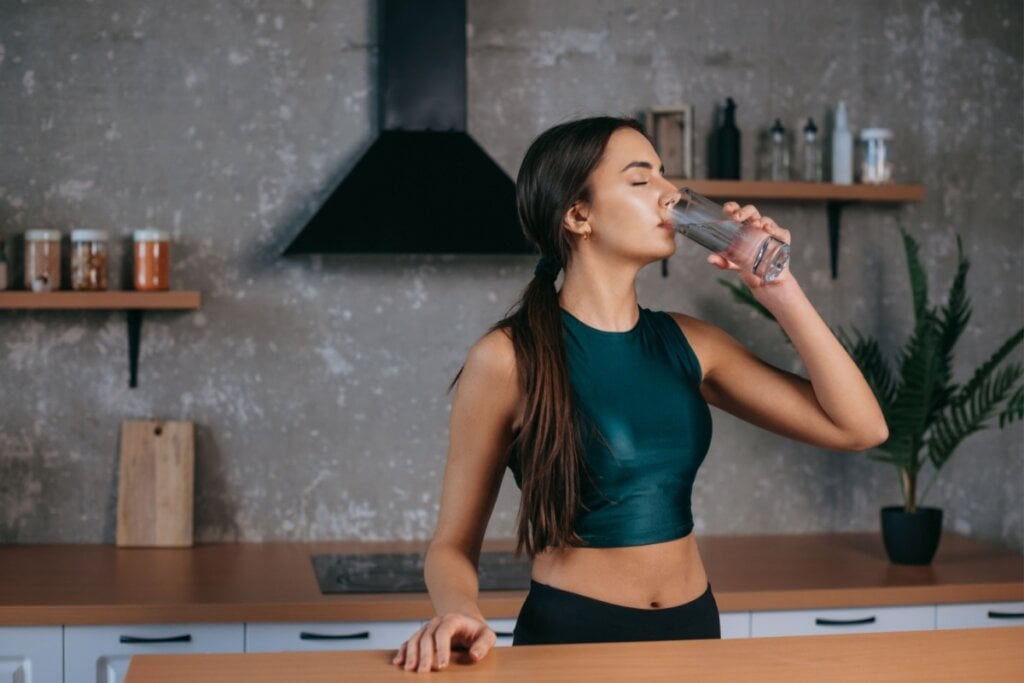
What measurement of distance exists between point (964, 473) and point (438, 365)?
1.59m

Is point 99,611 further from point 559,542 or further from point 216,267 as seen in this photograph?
point 559,542

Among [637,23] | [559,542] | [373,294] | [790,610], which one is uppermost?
[637,23]

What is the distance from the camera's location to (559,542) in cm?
164

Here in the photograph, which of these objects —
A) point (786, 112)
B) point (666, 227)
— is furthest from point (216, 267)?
point (666, 227)

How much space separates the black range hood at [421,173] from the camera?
2.94 metres

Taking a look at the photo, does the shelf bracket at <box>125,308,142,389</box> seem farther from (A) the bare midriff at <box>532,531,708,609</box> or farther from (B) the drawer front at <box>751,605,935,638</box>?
(A) the bare midriff at <box>532,531,708,609</box>

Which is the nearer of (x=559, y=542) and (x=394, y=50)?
(x=559, y=542)

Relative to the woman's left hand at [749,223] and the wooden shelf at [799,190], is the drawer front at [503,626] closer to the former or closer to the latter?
A: the wooden shelf at [799,190]

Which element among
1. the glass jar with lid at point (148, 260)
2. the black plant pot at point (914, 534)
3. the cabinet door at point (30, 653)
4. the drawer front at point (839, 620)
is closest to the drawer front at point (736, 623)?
the drawer front at point (839, 620)

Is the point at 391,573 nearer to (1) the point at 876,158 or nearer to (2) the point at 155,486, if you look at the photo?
(2) the point at 155,486

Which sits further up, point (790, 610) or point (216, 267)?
point (216, 267)

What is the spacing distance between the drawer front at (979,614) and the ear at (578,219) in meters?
1.65

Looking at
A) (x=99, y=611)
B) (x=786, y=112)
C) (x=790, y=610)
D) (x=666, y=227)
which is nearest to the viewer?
(x=666, y=227)

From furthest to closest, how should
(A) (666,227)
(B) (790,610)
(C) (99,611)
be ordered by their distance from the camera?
1. (B) (790,610)
2. (C) (99,611)
3. (A) (666,227)
